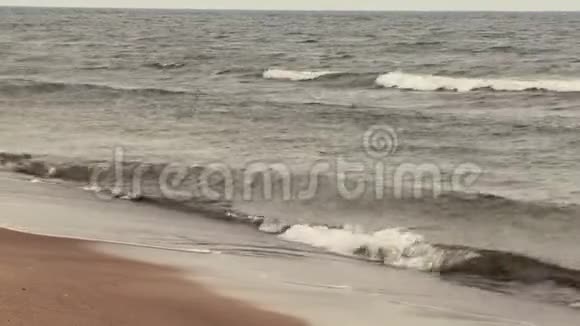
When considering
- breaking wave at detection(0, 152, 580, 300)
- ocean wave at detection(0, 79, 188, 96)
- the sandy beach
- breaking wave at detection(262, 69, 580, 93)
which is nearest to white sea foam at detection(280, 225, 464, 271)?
breaking wave at detection(0, 152, 580, 300)

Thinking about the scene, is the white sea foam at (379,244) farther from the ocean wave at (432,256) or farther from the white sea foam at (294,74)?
the white sea foam at (294,74)

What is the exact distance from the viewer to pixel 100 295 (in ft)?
17.2

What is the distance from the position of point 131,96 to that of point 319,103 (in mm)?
4493

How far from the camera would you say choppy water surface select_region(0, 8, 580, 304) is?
746 centimetres

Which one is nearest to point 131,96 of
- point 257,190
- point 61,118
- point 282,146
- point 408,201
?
point 61,118

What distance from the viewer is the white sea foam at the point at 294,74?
23.8m

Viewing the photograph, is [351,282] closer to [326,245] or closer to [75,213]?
[326,245]

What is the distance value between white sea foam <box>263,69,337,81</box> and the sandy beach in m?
17.5

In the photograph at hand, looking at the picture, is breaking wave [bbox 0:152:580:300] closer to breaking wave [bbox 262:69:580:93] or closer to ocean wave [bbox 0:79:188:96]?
ocean wave [bbox 0:79:188:96]

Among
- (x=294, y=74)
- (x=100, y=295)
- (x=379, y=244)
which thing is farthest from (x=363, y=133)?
(x=294, y=74)

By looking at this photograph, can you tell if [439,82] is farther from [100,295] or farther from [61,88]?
[100,295]

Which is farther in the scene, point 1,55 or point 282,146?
point 1,55

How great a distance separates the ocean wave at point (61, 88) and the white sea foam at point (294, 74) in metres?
4.32

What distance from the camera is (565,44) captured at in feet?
107
